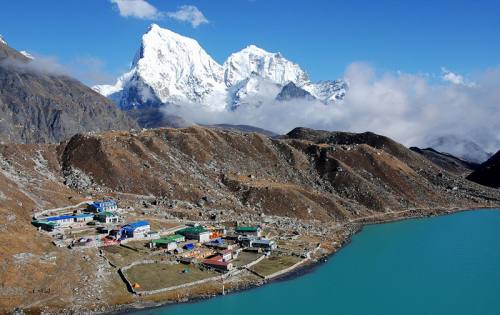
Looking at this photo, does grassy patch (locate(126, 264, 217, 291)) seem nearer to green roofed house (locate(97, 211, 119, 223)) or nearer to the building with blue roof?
green roofed house (locate(97, 211, 119, 223))

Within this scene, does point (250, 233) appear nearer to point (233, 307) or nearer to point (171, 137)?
point (233, 307)

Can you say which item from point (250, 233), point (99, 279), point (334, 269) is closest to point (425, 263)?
point (334, 269)

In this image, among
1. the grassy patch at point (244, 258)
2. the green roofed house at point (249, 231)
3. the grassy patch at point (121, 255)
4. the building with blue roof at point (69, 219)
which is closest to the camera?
the grassy patch at point (121, 255)

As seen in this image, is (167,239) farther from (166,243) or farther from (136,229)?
(136,229)

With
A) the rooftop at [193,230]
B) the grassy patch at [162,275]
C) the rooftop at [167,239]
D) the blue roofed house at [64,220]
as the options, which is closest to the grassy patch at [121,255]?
the grassy patch at [162,275]

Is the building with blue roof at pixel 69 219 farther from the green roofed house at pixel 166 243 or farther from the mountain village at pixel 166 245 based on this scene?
the green roofed house at pixel 166 243

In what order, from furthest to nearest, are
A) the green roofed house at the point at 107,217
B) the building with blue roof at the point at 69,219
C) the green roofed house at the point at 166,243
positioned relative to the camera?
1. the green roofed house at the point at 107,217
2. the building with blue roof at the point at 69,219
3. the green roofed house at the point at 166,243

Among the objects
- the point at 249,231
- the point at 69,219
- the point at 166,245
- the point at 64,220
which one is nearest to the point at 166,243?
the point at 166,245
